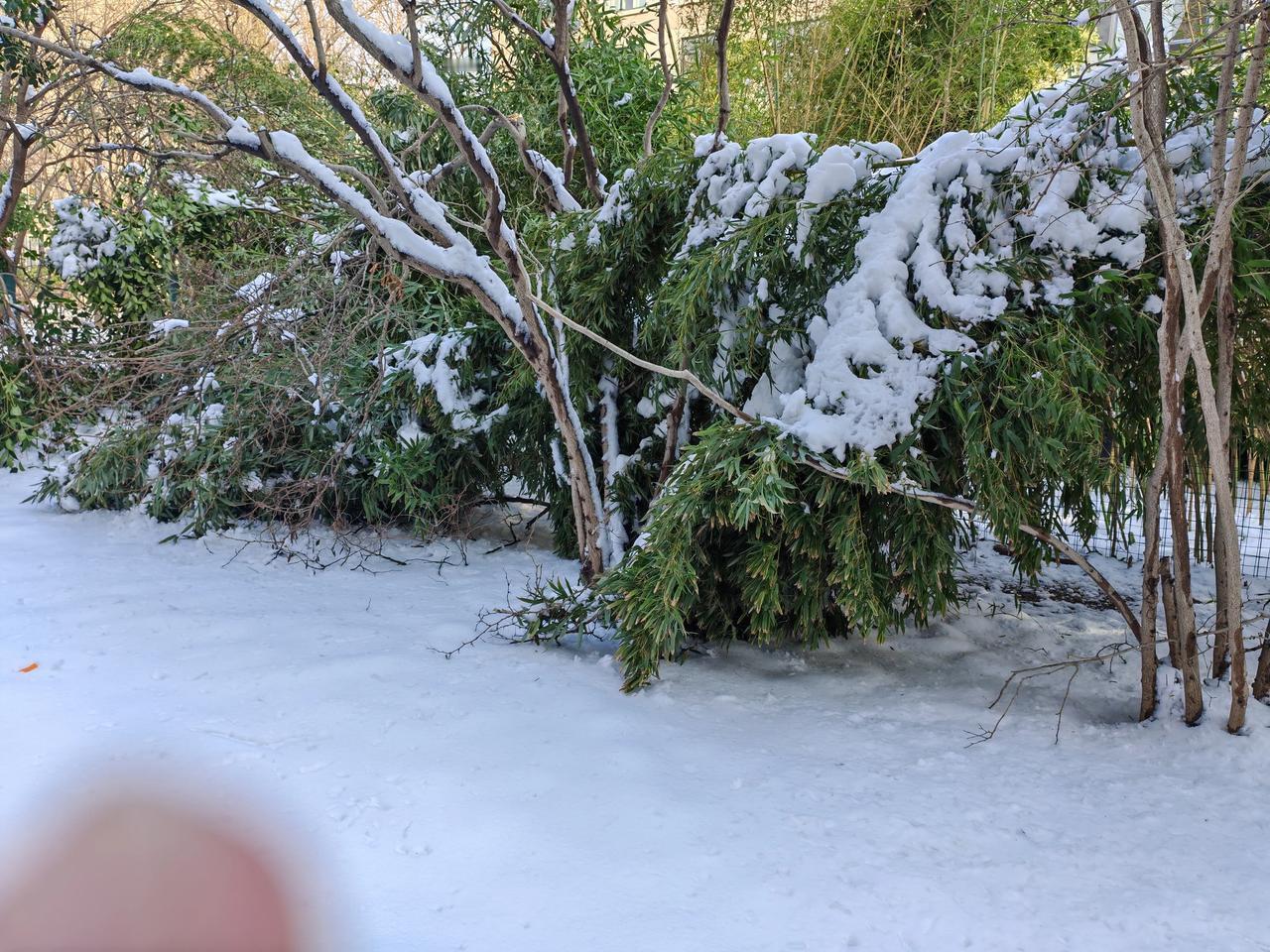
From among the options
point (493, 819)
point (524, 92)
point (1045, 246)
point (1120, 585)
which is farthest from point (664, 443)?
point (524, 92)

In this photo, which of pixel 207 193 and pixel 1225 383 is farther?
pixel 207 193

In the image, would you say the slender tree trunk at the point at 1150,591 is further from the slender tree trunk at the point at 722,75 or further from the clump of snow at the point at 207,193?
the clump of snow at the point at 207,193

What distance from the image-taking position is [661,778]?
214 centimetres

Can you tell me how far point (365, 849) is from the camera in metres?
1.82

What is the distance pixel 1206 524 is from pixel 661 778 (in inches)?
76.3

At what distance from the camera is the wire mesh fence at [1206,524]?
284 cm

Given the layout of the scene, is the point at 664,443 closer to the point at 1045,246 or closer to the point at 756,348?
the point at 756,348

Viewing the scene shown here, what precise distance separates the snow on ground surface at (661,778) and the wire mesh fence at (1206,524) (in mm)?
434

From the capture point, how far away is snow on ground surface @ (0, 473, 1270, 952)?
5.48ft

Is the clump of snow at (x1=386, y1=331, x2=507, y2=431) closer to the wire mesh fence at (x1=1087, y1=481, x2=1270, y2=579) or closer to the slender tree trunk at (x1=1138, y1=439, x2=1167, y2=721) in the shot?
the wire mesh fence at (x1=1087, y1=481, x2=1270, y2=579)

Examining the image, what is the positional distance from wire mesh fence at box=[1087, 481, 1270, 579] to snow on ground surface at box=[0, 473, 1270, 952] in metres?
0.43

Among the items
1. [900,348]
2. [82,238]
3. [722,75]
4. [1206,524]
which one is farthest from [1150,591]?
[82,238]

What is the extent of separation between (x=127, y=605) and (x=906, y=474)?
2.64m

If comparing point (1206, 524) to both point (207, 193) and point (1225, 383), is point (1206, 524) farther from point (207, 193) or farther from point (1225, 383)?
point (207, 193)
